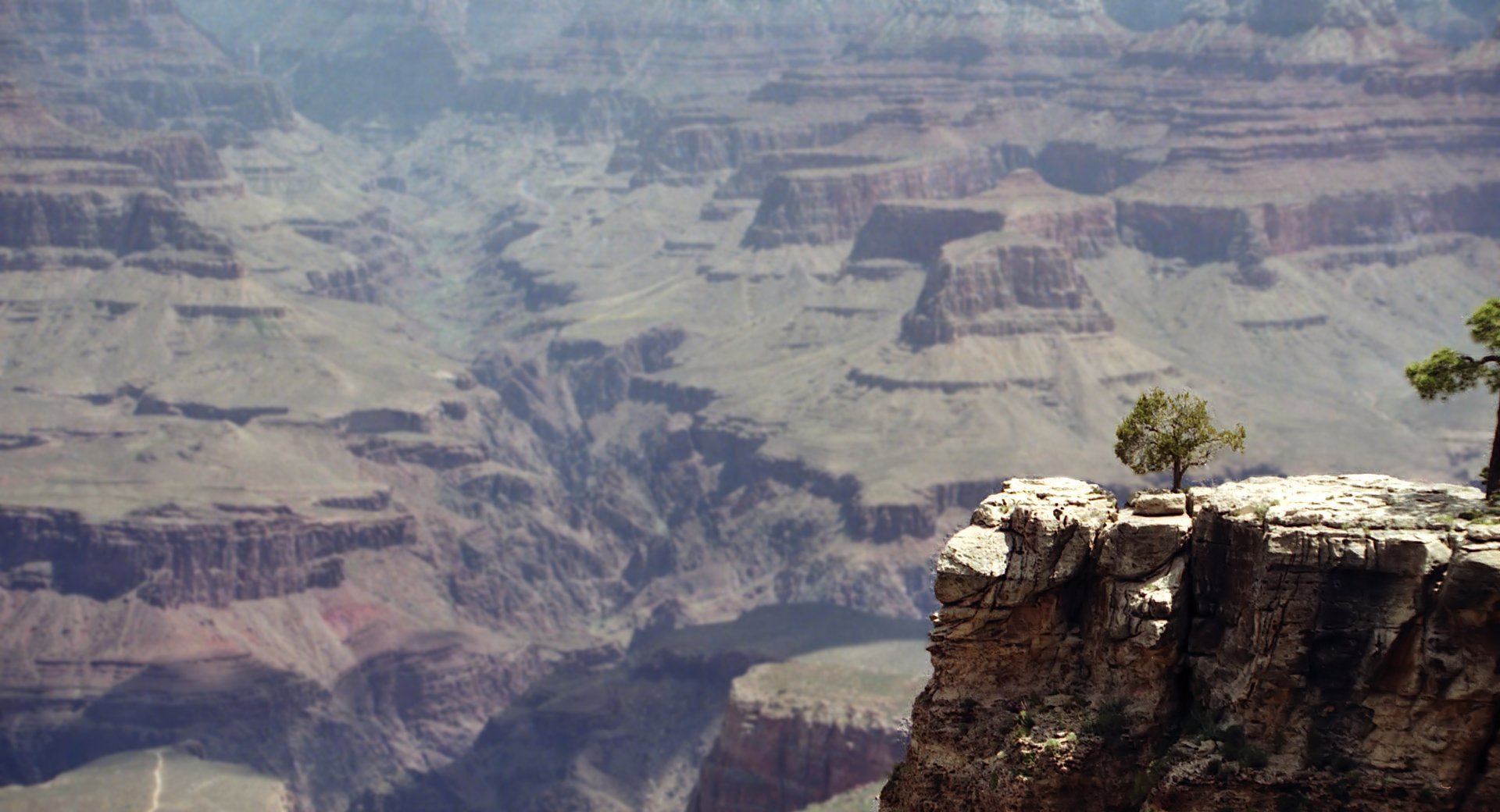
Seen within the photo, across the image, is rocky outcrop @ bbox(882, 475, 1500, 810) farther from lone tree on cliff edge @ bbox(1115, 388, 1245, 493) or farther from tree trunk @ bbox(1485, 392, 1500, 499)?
lone tree on cliff edge @ bbox(1115, 388, 1245, 493)

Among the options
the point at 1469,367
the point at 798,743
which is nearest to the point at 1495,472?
the point at 1469,367

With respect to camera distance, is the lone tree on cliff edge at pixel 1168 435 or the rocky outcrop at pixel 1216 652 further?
the lone tree on cliff edge at pixel 1168 435

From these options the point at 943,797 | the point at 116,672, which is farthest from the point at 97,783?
the point at 943,797

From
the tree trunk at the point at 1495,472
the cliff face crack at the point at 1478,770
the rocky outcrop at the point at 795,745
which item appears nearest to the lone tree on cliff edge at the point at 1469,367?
the tree trunk at the point at 1495,472

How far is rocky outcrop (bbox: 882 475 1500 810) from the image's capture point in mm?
40500

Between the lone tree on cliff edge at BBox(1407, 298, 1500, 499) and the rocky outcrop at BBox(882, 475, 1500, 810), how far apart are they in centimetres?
231

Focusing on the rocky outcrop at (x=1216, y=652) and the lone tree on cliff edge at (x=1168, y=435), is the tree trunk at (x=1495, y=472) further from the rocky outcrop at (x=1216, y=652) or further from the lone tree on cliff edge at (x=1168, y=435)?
the lone tree on cliff edge at (x=1168, y=435)

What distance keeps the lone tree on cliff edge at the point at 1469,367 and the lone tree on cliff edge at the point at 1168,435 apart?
3.77 meters

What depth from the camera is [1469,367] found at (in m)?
45.7

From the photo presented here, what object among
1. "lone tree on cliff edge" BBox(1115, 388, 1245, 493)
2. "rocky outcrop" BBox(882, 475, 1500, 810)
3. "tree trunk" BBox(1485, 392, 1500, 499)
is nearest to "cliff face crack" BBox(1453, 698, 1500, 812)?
"rocky outcrop" BBox(882, 475, 1500, 810)

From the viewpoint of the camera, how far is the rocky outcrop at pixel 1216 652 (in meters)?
40.5

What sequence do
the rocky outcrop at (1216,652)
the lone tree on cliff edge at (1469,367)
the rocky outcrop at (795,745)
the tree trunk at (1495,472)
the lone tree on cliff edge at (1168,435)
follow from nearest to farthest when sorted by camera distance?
the rocky outcrop at (1216,652), the tree trunk at (1495,472), the lone tree on cliff edge at (1469,367), the lone tree on cliff edge at (1168,435), the rocky outcrop at (795,745)

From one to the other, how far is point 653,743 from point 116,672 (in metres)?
41.7

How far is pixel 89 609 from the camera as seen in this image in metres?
199
